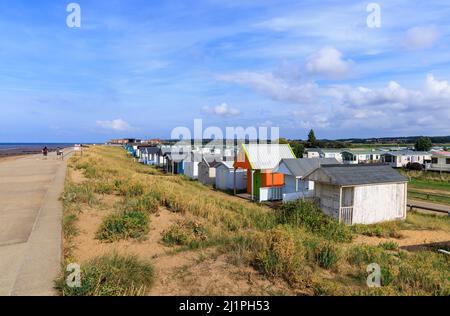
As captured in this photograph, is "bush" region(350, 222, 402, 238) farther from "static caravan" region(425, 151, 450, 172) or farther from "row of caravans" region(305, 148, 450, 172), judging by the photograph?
"static caravan" region(425, 151, 450, 172)

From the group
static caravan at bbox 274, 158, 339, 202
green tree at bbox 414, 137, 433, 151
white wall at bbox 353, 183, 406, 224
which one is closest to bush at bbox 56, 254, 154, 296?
white wall at bbox 353, 183, 406, 224

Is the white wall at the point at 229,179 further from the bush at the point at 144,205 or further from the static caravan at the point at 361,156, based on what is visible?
the static caravan at the point at 361,156

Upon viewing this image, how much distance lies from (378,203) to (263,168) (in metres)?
8.26

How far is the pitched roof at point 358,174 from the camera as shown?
1457 centimetres

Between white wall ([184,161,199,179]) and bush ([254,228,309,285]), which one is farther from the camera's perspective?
white wall ([184,161,199,179])

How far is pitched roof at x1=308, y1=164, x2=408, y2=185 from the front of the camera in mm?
14575

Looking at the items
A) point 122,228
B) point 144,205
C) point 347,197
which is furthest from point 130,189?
point 347,197

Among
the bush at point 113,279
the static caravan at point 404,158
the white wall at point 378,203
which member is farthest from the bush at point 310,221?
the static caravan at point 404,158

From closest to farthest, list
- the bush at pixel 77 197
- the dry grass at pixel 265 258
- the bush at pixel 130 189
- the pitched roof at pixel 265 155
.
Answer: the dry grass at pixel 265 258 < the bush at pixel 77 197 < the bush at pixel 130 189 < the pitched roof at pixel 265 155

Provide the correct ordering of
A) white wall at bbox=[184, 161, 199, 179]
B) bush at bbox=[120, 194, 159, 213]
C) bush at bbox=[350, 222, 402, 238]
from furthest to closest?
white wall at bbox=[184, 161, 199, 179]
bush at bbox=[350, 222, 402, 238]
bush at bbox=[120, 194, 159, 213]

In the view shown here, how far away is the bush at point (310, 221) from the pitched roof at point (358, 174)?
7.62 feet

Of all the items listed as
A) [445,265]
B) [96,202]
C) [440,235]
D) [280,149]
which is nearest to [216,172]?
[280,149]

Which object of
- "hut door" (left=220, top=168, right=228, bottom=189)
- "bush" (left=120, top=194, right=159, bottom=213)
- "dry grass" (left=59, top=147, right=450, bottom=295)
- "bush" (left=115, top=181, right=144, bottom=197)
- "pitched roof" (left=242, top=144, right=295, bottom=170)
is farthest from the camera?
"hut door" (left=220, top=168, right=228, bottom=189)

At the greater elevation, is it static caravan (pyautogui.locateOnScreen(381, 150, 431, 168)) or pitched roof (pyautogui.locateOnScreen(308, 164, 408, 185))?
pitched roof (pyautogui.locateOnScreen(308, 164, 408, 185))
